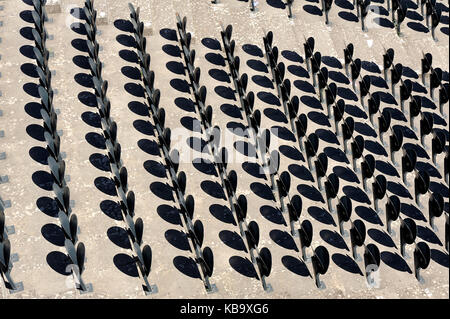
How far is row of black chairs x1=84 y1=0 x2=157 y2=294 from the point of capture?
18595 mm

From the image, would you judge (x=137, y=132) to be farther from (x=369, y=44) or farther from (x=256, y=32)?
(x=369, y=44)

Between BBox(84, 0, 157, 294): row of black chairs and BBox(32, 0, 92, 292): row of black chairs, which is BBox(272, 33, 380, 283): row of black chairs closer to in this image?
BBox(84, 0, 157, 294): row of black chairs

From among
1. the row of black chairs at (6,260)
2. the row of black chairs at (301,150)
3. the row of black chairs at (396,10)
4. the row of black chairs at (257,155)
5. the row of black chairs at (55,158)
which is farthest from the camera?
the row of black chairs at (396,10)

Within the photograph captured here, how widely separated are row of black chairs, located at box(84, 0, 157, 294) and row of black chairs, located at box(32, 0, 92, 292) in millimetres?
1102

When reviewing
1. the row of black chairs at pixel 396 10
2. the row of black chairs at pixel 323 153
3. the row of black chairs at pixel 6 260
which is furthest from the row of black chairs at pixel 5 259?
the row of black chairs at pixel 396 10

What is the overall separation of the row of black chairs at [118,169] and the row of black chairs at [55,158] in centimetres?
110

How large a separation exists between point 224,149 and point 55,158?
3840mm

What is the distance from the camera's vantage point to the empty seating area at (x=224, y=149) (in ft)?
61.7

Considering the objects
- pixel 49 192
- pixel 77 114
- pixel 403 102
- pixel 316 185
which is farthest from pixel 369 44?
pixel 49 192

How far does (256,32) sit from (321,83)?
10.2 feet

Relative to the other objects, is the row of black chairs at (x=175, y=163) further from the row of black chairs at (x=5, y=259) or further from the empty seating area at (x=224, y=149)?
the row of black chairs at (x=5, y=259)

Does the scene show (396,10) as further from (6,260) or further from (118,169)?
(6,260)

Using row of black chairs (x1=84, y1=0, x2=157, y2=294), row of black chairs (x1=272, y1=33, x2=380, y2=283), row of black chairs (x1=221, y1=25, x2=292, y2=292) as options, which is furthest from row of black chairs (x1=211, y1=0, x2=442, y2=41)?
row of black chairs (x1=84, y1=0, x2=157, y2=294)

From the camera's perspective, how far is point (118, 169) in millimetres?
20453
